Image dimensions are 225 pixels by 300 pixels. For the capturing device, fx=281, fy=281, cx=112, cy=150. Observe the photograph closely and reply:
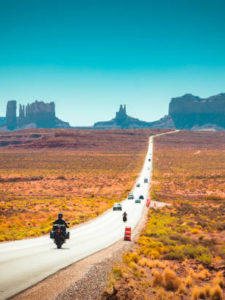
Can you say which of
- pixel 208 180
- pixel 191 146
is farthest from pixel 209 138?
pixel 208 180

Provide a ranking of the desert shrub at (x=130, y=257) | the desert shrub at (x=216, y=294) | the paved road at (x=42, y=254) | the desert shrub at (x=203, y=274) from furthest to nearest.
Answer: the desert shrub at (x=130, y=257) < the desert shrub at (x=203, y=274) < the desert shrub at (x=216, y=294) < the paved road at (x=42, y=254)

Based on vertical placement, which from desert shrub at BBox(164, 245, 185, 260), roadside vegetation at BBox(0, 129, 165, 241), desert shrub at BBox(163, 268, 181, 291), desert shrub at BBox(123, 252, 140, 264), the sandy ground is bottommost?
roadside vegetation at BBox(0, 129, 165, 241)

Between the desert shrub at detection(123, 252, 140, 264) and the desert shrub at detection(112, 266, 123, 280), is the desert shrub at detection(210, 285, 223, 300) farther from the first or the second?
the desert shrub at detection(123, 252, 140, 264)

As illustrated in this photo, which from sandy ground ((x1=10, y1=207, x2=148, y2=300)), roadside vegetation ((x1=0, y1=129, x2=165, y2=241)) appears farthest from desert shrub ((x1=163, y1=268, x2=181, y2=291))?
roadside vegetation ((x1=0, y1=129, x2=165, y2=241))

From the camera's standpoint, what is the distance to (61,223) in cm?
1377

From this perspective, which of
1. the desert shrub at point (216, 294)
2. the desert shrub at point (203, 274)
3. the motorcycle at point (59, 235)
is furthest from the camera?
the motorcycle at point (59, 235)

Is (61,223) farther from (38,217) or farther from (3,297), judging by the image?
A: (38,217)

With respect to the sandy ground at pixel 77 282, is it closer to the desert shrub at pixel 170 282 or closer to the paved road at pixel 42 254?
the paved road at pixel 42 254

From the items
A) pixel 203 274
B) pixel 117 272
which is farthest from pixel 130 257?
A: pixel 203 274

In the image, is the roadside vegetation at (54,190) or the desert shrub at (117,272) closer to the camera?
the desert shrub at (117,272)

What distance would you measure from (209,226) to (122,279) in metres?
15.3

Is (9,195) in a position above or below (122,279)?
below

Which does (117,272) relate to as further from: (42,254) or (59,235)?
(59,235)

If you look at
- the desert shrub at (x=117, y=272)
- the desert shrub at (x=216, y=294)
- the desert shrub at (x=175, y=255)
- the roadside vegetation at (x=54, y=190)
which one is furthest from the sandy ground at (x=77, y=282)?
the roadside vegetation at (x=54, y=190)
